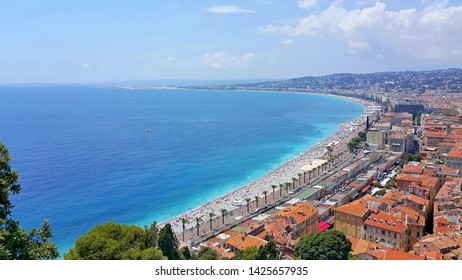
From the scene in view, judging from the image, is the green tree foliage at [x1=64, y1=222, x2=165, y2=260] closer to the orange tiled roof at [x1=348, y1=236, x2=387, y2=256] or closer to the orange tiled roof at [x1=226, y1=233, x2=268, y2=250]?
the orange tiled roof at [x1=226, y1=233, x2=268, y2=250]

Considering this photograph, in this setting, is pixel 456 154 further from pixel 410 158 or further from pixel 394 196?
pixel 394 196

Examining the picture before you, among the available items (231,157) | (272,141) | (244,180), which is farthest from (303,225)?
(272,141)

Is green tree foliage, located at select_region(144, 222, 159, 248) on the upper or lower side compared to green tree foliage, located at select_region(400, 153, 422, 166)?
upper

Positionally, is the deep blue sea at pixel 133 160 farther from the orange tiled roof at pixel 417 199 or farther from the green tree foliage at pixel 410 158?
the orange tiled roof at pixel 417 199

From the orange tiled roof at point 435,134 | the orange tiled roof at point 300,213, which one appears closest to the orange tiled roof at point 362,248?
the orange tiled roof at point 300,213

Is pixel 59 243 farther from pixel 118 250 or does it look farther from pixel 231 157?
pixel 231 157

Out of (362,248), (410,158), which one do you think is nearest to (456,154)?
(410,158)

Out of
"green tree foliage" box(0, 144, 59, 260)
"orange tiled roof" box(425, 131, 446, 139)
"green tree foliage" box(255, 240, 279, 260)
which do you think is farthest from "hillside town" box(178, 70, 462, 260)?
"green tree foliage" box(0, 144, 59, 260)
